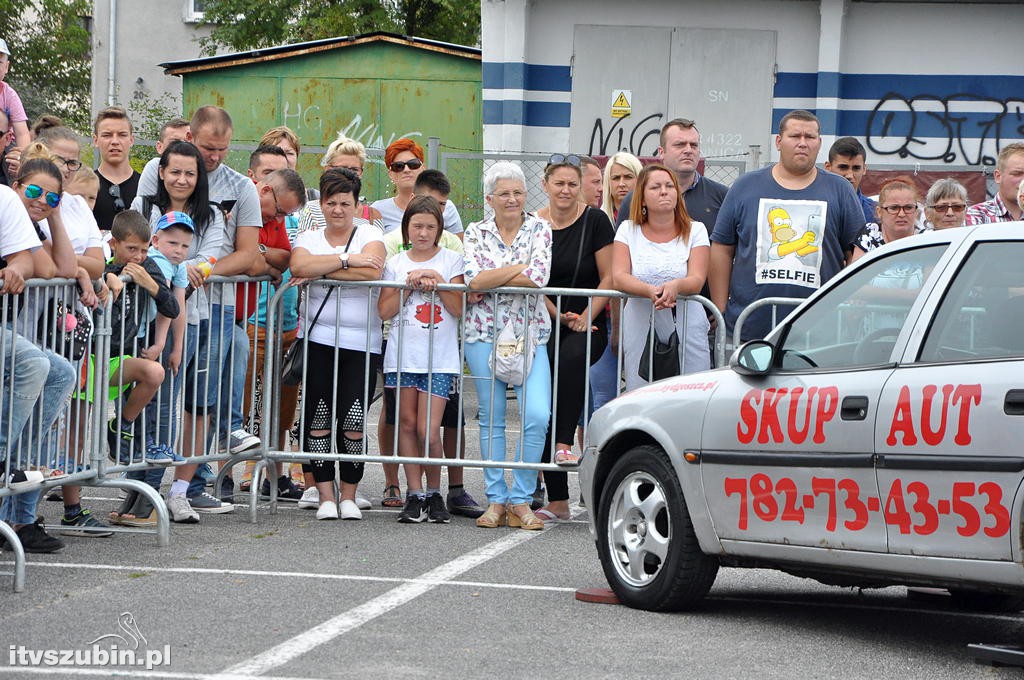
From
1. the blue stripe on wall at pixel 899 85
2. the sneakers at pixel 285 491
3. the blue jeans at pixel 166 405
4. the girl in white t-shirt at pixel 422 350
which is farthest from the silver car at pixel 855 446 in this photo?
the blue stripe on wall at pixel 899 85

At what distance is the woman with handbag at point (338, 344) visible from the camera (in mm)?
9312

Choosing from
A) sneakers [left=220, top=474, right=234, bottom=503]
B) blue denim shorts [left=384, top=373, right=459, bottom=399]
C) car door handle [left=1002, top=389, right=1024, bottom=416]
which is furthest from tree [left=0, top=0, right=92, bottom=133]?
car door handle [left=1002, top=389, right=1024, bottom=416]

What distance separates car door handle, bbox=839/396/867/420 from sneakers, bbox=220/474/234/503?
4.87 metres

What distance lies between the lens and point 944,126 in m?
19.7

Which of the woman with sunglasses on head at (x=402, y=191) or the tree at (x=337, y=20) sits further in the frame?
the tree at (x=337, y=20)

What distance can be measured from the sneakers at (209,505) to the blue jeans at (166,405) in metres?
0.55

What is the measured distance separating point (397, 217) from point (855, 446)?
5.33m

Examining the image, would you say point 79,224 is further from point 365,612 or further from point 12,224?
point 365,612

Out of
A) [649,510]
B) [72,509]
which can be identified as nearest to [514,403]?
[72,509]

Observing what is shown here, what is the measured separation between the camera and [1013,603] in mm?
6863

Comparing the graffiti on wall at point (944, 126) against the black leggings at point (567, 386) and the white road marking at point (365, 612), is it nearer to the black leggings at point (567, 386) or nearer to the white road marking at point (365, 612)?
the black leggings at point (567, 386)

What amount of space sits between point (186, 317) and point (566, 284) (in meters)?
Result: 2.19

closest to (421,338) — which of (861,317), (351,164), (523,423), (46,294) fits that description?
(523,423)

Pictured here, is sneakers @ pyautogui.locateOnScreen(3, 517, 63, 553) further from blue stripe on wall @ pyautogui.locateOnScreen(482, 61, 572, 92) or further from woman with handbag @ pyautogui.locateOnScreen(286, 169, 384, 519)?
blue stripe on wall @ pyautogui.locateOnScreen(482, 61, 572, 92)
